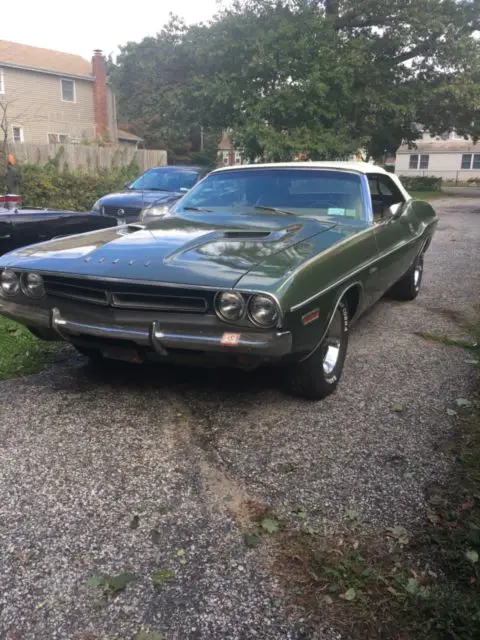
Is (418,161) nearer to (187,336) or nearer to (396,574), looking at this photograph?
(187,336)

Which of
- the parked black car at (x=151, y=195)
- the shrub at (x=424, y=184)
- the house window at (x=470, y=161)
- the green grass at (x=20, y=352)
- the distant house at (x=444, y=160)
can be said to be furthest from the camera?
the distant house at (x=444, y=160)

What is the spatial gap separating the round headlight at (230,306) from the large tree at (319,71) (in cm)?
1681

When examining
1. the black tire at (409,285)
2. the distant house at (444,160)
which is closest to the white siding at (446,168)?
the distant house at (444,160)

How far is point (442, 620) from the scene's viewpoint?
2012mm

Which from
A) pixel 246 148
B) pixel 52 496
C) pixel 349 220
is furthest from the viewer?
pixel 246 148

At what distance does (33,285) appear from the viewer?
145 inches

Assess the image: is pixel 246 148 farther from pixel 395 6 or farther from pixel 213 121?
pixel 395 6

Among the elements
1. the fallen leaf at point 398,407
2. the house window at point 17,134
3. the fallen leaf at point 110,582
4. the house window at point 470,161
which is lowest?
the fallen leaf at point 110,582

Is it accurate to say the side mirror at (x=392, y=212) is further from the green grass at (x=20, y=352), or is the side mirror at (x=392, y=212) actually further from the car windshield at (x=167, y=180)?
the car windshield at (x=167, y=180)

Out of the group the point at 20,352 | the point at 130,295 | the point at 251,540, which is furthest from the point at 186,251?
the point at 20,352

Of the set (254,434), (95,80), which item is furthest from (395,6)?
(254,434)

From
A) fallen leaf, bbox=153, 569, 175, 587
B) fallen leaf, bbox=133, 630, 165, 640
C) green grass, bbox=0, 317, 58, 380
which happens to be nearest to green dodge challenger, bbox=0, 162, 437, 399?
green grass, bbox=0, 317, 58, 380

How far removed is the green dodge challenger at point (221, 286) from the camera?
3158mm

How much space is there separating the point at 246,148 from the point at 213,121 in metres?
2.05
